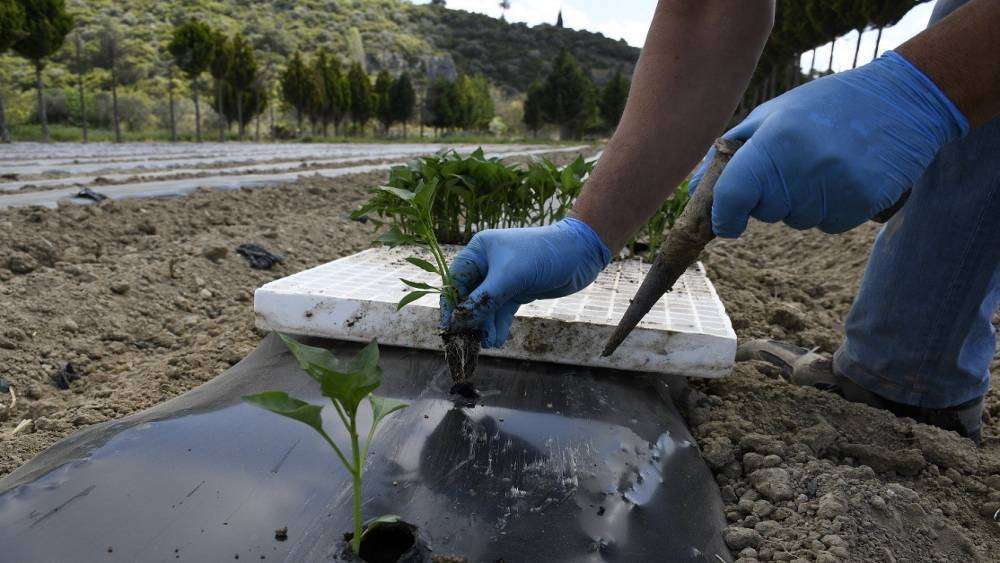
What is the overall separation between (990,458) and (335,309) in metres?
1.65

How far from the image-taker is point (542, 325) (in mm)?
1623

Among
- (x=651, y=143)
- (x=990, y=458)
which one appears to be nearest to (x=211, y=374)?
(x=651, y=143)

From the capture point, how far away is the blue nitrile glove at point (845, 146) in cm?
110

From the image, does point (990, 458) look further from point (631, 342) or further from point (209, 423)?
point (209, 423)

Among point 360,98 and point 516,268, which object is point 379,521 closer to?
point 516,268

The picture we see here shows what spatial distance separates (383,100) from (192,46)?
14.2 m

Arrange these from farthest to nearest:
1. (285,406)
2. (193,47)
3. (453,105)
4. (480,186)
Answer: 1. (453,105)
2. (193,47)
3. (480,186)
4. (285,406)

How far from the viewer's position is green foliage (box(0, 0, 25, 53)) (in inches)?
521

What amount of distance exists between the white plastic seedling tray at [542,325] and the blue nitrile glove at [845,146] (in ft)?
1.67

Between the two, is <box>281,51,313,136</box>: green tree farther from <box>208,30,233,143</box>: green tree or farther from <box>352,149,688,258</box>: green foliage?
<box>352,149,688,258</box>: green foliage

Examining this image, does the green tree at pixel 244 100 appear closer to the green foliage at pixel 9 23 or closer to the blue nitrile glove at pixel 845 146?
the green foliage at pixel 9 23

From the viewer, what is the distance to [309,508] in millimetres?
1047

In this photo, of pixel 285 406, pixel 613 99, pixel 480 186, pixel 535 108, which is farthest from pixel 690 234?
pixel 613 99

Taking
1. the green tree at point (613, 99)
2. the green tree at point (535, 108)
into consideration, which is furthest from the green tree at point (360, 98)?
the green tree at point (613, 99)
